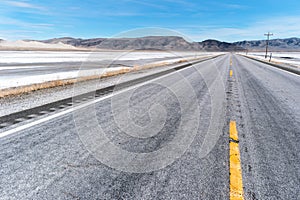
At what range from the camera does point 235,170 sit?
101 inches

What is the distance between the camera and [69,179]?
2.35 metres

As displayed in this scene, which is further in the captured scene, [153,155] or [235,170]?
[153,155]

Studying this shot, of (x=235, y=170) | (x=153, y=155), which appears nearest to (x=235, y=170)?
(x=235, y=170)

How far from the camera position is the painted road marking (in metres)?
2.15

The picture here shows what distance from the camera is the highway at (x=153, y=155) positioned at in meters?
2.21

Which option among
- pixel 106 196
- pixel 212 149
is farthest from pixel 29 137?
pixel 212 149

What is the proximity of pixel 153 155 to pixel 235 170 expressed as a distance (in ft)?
3.48

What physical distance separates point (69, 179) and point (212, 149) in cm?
201

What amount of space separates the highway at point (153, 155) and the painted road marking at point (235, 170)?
1 cm

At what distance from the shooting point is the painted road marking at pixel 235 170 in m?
2.15

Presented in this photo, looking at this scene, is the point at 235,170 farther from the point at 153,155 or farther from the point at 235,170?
the point at 153,155

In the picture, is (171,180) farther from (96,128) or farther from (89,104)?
(89,104)

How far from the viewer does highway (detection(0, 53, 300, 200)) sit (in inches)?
86.8

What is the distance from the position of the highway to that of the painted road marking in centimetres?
1
